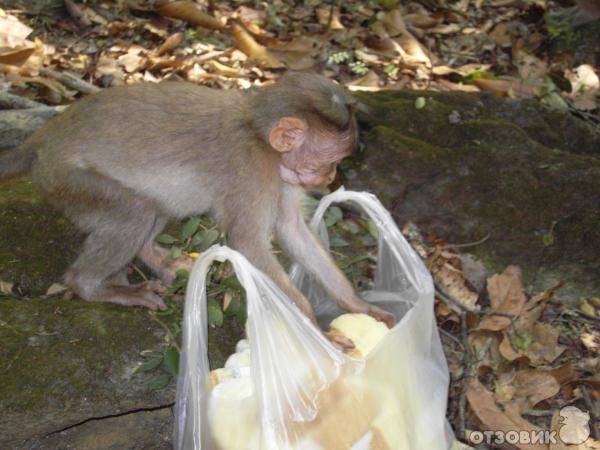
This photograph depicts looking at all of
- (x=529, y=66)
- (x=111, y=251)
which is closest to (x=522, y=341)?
(x=111, y=251)

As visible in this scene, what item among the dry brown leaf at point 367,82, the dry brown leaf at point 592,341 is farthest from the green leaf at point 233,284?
the dry brown leaf at point 367,82

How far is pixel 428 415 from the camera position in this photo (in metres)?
3.05

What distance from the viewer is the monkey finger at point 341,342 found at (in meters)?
3.03

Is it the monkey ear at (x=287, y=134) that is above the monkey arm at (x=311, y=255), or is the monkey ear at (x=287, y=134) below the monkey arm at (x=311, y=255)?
above

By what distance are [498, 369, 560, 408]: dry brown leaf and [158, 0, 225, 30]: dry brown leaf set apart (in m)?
4.70

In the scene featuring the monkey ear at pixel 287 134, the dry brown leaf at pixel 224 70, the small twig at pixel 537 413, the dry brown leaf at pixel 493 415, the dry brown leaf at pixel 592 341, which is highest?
the monkey ear at pixel 287 134

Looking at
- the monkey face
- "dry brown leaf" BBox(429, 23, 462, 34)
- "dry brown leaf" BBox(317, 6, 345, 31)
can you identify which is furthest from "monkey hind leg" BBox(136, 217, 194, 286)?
"dry brown leaf" BBox(429, 23, 462, 34)

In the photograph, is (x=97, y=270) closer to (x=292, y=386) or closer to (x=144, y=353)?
(x=144, y=353)

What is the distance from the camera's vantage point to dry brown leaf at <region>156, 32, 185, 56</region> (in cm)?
640

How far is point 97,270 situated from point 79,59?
3.36m

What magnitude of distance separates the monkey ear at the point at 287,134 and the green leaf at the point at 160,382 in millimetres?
1272

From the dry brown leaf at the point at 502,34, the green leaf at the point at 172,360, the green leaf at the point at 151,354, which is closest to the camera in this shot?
the green leaf at the point at 172,360

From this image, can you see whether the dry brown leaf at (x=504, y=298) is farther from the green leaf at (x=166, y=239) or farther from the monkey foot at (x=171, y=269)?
the green leaf at (x=166, y=239)

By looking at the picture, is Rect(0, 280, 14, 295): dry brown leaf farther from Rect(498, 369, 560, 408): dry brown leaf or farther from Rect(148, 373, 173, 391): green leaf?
Rect(498, 369, 560, 408): dry brown leaf
